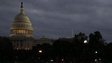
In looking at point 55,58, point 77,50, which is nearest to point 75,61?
point 77,50

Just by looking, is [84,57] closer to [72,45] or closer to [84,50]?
[84,50]

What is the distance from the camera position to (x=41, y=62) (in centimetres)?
11444

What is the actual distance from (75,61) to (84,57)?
21.6ft

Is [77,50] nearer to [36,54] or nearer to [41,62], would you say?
[41,62]

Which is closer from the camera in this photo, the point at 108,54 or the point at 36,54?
the point at 108,54

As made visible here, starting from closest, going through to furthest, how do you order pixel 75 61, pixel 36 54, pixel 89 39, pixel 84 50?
1. pixel 84 50
2. pixel 75 61
3. pixel 89 39
4. pixel 36 54

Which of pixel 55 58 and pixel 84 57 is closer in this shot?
pixel 84 57

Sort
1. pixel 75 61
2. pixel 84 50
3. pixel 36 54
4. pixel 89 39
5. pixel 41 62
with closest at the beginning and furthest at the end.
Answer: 1. pixel 84 50
2. pixel 75 61
3. pixel 41 62
4. pixel 89 39
5. pixel 36 54

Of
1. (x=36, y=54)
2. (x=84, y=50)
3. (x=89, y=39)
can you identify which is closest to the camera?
(x=84, y=50)

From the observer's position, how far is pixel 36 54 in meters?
134

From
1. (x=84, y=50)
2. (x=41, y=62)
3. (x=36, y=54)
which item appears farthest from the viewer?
(x=36, y=54)

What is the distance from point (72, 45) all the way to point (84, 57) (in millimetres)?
19835

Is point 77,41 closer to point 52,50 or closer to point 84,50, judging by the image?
point 52,50

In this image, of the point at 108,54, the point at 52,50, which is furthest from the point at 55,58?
the point at 108,54
